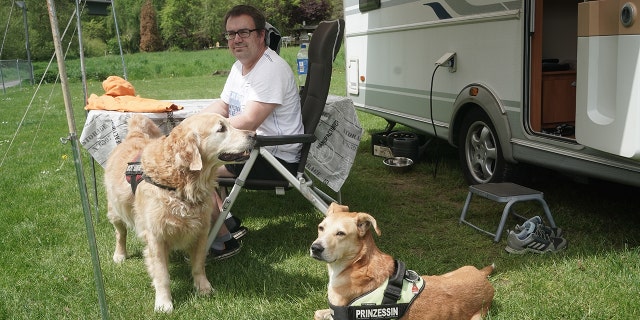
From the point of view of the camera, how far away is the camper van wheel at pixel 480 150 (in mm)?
5000

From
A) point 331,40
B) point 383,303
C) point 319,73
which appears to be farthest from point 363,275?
point 331,40

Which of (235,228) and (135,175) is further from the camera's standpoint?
(235,228)

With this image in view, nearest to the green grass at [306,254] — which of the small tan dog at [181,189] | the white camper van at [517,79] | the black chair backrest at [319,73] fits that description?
the small tan dog at [181,189]

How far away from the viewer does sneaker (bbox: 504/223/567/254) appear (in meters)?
3.79

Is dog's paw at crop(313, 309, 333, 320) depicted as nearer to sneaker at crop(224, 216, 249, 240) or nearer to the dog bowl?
sneaker at crop(224, 216, 249, 240)

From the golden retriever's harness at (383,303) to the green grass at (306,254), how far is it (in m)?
0.56

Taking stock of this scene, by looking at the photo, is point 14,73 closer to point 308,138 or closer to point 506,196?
point 308,138

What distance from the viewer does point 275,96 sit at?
384 cm

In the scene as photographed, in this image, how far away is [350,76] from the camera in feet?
27.2

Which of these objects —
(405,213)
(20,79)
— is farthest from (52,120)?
(20,79)

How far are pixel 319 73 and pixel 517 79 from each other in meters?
1.62

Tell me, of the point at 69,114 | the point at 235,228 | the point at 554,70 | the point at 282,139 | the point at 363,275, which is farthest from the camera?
the point at 554,70

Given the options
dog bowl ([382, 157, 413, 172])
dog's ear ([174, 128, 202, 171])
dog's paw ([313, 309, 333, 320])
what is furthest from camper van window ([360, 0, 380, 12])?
dog's paw ([313, 309, 333, 320])

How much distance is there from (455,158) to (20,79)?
21653 mm
